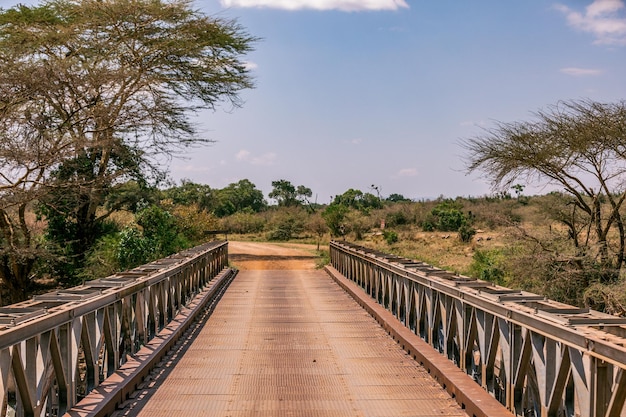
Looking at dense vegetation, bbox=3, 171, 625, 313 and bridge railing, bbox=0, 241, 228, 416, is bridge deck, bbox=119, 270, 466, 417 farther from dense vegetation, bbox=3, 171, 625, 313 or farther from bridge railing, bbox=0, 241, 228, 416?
dense vegetation, bbox=3, 171, 625, 313

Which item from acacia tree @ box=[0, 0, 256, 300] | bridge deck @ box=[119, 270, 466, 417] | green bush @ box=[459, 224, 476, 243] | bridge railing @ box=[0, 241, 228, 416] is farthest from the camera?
green bush @ box=[459, 224, 476, 243]

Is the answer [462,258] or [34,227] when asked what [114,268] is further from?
[462,258]

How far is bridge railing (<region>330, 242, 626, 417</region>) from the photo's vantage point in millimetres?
4551

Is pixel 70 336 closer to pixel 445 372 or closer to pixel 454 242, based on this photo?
pixel 445 372

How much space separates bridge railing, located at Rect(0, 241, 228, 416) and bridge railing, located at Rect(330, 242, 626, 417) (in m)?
3.69

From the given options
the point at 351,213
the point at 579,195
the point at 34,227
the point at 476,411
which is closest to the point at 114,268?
the point at 34,227

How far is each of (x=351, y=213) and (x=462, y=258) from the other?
19871mm

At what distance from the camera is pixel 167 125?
88.8 ft

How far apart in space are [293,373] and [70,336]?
126 inches

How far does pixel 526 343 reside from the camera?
18.9 feet

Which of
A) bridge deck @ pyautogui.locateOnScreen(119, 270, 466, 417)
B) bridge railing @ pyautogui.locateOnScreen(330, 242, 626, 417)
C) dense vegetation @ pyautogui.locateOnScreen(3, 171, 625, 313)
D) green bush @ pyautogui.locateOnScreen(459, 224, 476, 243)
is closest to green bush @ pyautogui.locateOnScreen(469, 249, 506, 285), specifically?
dense vegetation @ pyautogui.locateOnScreen(3, 171, 625, 313)

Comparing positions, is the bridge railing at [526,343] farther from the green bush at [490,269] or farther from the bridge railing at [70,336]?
the green bush at [490,269]

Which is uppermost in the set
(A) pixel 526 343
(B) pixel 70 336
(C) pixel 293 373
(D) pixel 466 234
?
(D) pixel 466 234

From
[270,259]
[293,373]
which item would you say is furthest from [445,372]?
[270,259]
